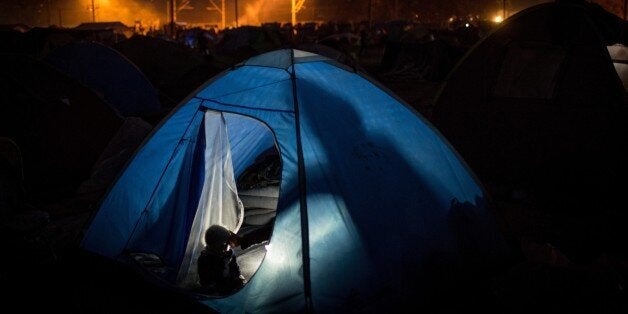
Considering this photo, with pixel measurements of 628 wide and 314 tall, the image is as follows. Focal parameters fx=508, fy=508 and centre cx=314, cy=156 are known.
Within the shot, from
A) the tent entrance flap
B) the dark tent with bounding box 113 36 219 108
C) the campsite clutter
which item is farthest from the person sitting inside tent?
the dark tent with bounding box 113 36 219 108

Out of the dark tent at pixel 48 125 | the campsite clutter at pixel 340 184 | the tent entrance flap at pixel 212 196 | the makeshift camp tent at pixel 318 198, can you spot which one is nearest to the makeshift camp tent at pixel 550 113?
the campsite clutter at pixel 340 184

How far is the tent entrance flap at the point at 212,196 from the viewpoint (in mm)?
4840

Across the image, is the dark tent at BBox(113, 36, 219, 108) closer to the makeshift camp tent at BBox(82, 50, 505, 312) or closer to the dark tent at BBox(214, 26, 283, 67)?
the dark tent at BBox(214, 26, 283, 67)

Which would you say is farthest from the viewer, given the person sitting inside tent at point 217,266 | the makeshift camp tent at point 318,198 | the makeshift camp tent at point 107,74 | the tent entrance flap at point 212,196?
the makeshift camp tent at point 107,74

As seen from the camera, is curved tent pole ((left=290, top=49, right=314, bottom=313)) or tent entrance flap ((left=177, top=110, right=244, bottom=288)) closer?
curved tent pole ((left=290, top=49, right=314, bottom=313))

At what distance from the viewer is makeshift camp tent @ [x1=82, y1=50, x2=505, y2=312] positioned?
392 cm

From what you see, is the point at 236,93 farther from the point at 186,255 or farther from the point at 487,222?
the point at 487,222

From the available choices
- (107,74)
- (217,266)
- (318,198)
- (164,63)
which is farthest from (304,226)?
(164,63)

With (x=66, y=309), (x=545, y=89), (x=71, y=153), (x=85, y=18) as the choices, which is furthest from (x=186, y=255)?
(x=85, y=18)

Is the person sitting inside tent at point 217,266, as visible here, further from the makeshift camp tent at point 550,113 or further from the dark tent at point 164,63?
the dark tent at point 164,63

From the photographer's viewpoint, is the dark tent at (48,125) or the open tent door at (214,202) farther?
the dark tent at (48,125)

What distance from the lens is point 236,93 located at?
4.74 m

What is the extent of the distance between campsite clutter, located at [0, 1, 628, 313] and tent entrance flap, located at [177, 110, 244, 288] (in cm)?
2

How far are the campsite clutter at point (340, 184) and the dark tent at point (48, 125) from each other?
3 cm
